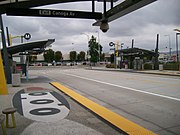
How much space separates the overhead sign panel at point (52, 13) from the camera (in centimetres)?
572

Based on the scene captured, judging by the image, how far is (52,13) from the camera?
5918mm

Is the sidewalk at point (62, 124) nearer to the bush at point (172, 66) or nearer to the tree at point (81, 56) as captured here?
the bush at point (172, 66)

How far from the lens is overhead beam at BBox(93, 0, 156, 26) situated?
4.65m

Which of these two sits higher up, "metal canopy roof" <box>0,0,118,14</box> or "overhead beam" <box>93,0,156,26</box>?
"metal canopy roof" <box>0,0,118,14</box>

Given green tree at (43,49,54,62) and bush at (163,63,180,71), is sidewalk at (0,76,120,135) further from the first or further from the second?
green tree at (43,49,54,62)

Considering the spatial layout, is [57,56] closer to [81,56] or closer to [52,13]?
[81,56]

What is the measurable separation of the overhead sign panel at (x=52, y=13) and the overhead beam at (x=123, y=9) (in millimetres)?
312

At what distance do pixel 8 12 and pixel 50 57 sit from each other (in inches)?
4170

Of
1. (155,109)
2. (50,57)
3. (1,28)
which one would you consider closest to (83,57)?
(50,57)

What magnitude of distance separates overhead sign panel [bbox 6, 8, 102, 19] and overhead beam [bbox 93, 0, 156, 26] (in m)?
0.31

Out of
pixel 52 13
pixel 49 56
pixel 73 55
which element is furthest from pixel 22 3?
pixel 73 55

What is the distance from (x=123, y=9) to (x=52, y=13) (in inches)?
78.3

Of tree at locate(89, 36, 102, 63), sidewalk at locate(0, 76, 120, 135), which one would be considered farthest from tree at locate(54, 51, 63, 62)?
sidewalk at locate(0, 76, 120, 135)

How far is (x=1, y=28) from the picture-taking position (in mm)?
15492
